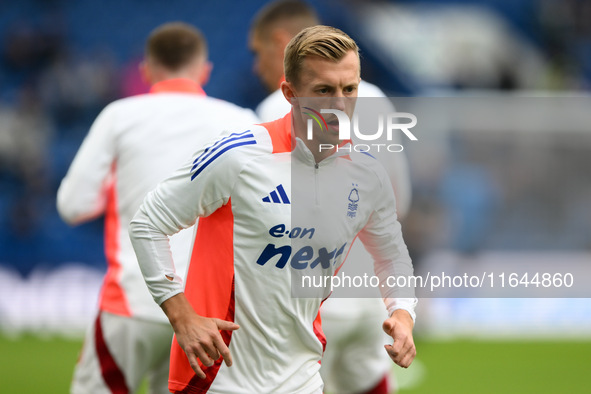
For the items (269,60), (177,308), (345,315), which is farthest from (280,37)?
(177,308)

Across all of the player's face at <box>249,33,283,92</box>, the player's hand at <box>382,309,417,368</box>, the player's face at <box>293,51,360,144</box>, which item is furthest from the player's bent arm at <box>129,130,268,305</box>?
the player's face at <box>249,33,283,92</box>

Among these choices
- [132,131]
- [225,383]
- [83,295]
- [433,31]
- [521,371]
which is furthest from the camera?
[433,31]

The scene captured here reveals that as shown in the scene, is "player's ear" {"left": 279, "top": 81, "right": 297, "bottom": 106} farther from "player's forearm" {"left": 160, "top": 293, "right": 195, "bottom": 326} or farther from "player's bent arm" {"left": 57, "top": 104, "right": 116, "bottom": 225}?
"player's bent arm" {"left": 57, "top": 104, "right": 116, "bottom": 225}

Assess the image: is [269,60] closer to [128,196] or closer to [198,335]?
[128,196]

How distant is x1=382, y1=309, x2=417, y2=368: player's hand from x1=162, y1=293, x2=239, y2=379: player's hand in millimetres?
460

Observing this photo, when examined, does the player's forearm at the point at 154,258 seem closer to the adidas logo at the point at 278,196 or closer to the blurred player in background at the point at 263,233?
the blurred player in background at the point at 263,233

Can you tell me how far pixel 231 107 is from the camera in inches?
166

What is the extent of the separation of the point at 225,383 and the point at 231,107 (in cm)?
178

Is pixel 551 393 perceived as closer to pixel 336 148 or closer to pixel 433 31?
pixel 336 148

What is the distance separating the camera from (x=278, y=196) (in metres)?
2.73

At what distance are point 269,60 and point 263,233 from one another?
212 centimetres

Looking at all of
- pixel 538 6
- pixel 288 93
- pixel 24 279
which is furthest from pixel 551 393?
pixel 538 6

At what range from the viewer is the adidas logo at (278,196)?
2719 mm

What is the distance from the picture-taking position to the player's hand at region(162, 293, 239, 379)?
2541 mm
